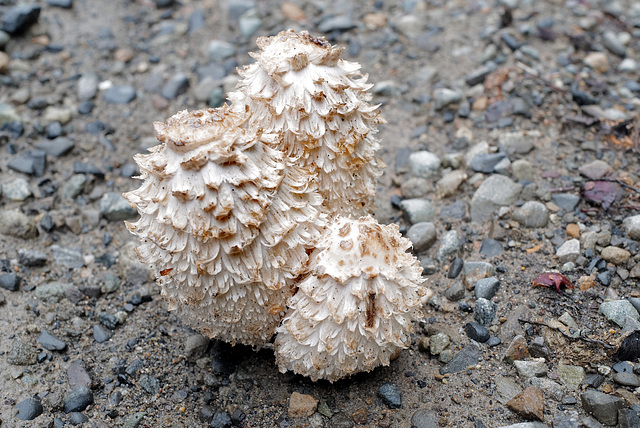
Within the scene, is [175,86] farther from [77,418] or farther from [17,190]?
[77,418]

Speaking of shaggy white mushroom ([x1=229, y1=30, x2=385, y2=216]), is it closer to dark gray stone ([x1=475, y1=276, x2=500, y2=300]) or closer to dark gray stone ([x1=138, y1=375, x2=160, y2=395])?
dark gray stone ([x1=475, y1=276, x2=500, y2=300])

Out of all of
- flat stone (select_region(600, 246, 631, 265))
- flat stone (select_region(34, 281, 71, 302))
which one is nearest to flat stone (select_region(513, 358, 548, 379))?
flat stone (select_region(600, 246, 631, 265))

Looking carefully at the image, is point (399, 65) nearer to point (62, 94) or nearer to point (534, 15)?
point (534, 15)

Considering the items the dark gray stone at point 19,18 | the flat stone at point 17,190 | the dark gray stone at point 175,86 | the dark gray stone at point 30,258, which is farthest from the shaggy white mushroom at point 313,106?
the dark gray stone at point 19,18

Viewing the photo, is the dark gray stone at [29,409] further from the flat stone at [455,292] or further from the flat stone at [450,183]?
the flat stone at [450,183]

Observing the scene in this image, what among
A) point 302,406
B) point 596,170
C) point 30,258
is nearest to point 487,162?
point 596,170

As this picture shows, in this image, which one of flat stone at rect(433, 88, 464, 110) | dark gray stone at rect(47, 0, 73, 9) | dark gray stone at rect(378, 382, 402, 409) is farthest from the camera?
dark gray stone at rect(47, 0, 73, 9)
